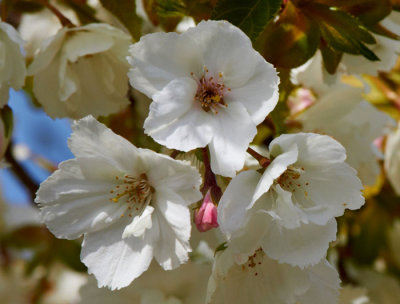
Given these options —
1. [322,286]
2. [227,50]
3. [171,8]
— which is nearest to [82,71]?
[171,8]

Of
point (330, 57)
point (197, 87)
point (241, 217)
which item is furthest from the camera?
point (330, 57)

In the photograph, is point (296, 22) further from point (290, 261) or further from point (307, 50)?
point (290, 261)

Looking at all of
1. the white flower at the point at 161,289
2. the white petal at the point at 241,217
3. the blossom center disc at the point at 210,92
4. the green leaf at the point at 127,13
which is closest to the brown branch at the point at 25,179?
the white flower at the point at 161,289

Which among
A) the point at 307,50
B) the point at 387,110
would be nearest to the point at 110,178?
the point at 307,50

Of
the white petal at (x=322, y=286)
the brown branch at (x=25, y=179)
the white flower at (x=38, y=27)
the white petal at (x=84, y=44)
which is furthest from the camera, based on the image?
the brown branch at (x=25, y=179)

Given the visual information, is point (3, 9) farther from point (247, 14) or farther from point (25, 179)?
point (25, 179)

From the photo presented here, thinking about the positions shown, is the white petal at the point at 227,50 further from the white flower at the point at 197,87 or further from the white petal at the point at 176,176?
the white petal at the point at 176,176
